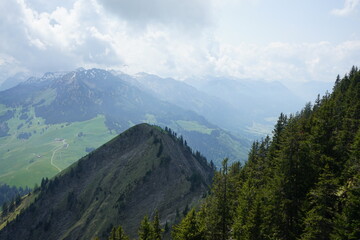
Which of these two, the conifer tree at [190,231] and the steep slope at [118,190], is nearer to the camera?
the conifer tree at [190,231]

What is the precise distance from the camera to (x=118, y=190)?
134m

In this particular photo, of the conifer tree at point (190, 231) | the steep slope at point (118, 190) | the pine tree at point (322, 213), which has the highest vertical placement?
the pine tree at point (322, 213)

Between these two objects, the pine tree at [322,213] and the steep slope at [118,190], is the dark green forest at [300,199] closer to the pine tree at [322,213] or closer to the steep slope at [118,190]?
the pine tree at [322,213]

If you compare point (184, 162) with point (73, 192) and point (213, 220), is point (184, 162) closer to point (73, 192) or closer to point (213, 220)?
point (73, 192)

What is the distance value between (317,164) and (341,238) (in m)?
11.7

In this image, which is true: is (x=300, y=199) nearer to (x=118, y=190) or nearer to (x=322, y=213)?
(x=322, y=213)

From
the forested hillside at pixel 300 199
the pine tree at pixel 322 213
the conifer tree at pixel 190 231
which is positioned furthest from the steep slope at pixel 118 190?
the pine tree at pixel 322 213

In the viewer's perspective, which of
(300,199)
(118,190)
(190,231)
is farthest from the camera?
(118,190)

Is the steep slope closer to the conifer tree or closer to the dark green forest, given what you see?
the conifer tree

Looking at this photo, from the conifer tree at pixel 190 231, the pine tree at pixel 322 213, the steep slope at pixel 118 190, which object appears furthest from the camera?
the steep slope at pixel 118 190

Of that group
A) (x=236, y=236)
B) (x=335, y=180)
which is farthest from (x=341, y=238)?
(x=236, y=236)

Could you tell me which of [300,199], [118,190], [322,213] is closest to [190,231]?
[300,199]

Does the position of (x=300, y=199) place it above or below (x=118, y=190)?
above

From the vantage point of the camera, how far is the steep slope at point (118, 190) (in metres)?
120
